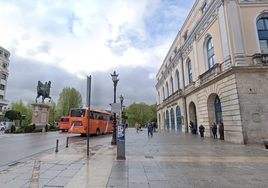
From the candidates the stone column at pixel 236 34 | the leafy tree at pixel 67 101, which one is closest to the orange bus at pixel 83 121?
the stone column at pixel 236 34

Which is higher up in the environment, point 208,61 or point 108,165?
point 208,61

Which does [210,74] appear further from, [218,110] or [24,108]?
[24,108]

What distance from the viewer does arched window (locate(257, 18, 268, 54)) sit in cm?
1373

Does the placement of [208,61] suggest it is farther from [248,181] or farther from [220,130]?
[248,181]

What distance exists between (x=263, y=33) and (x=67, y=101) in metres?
50.2

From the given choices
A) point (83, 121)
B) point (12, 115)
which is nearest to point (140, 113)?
point (12, 115)

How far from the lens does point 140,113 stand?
72312 millimetres

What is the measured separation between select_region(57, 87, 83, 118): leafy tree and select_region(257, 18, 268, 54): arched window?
161 feet

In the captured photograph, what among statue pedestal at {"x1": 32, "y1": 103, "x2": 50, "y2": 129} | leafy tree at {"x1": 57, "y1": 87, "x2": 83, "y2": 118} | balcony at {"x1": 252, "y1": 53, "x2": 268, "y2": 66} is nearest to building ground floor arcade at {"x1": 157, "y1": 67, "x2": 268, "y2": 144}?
balcony at {"x1": 252, "y1": 53, "x2": 268, "y2": 66}

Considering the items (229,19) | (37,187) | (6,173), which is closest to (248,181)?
(37,187)

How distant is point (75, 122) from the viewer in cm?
1850

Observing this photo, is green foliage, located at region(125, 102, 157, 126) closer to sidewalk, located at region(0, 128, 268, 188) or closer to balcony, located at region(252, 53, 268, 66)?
balcony, located at region(252, 53, 268, 66)

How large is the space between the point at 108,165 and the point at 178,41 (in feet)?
87.1

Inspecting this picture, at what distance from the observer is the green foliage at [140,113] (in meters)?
70.7
